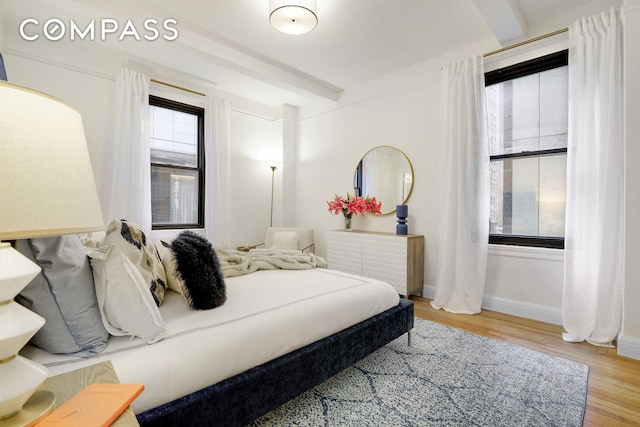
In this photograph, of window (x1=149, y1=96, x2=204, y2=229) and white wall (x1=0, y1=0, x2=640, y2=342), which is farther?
window (x1=149, y1=96, x2=204, y2=229)

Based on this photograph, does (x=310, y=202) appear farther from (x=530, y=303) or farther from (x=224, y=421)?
(x=224, y=421)

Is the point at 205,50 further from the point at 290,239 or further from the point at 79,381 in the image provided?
the point at 79,381

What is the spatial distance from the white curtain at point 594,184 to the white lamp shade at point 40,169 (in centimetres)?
321

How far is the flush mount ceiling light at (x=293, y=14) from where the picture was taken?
2328mm

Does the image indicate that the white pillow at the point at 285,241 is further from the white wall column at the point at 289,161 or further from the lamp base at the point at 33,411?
the lamp base at the point at 33,411

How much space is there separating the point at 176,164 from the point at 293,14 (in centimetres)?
264

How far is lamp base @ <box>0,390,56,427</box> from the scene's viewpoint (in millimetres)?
595

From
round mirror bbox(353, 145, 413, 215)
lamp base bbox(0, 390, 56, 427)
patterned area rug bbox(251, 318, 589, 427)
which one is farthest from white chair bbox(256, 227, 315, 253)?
lamp base bbox(0, 390, 56, 427)

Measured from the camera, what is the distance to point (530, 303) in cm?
297

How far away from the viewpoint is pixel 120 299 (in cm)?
116

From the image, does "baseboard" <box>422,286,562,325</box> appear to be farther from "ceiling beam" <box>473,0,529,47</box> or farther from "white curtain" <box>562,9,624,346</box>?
"ceiling beam" <box>473,0,529,47</box>

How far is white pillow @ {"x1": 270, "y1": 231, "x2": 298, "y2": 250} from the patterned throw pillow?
2.59 metres

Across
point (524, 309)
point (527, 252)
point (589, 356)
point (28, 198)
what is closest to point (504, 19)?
point (527, 252)

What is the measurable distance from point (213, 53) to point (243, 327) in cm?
306
